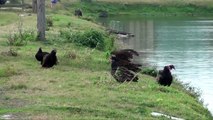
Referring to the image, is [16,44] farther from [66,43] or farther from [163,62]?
[163,62]

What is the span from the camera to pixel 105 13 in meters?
83.4

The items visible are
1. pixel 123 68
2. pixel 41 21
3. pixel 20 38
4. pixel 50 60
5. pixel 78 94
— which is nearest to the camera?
pixel 78 94

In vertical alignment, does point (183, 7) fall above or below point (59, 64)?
above

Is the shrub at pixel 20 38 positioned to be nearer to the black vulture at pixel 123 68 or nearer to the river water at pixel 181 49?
the river water at pixel 181 49

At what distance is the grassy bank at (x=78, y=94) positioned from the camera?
13844mm

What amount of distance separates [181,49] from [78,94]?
2727cm

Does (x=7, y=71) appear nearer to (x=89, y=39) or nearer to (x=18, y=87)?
(x=18, y=87)

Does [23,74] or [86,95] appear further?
[23,74]

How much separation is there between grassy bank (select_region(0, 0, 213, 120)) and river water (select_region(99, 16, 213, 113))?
3.94 metres

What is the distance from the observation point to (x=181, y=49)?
4294 cm

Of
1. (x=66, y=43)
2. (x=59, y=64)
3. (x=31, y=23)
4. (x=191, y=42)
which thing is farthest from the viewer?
(x=191, y=42)

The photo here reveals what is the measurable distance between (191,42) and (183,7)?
4403cm

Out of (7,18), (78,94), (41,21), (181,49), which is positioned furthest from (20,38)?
(7,18)

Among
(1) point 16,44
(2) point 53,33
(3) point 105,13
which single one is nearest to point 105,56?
(1) point 16,44
